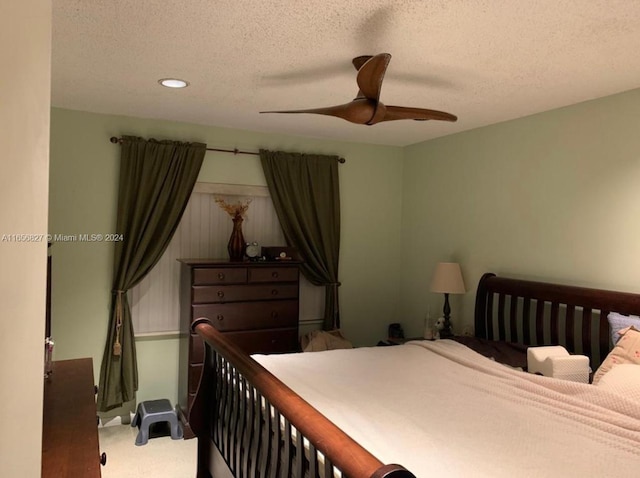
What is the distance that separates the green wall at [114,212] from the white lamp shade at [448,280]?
3.44 feet

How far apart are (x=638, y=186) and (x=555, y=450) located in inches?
73.2

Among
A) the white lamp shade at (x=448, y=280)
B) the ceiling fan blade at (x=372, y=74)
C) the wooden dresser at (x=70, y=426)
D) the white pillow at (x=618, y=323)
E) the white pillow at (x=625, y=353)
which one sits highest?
the ceiling fan blade at (x=372, y=74)

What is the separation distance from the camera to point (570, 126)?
323cm

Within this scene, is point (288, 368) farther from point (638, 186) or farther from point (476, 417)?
point (638, 186)

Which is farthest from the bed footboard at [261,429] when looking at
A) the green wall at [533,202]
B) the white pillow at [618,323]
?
the green wall at [533,202]

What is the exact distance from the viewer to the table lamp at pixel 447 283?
12.7ft

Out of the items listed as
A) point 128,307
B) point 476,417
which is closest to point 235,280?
point 128,307

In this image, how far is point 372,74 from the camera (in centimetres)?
208

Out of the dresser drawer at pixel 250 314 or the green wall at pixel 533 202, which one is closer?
the green wall at pixel 533 202

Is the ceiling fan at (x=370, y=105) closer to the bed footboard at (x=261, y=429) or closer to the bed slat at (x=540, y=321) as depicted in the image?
the bed footboard at (x=261, y=429)

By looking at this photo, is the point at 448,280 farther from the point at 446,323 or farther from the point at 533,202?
the point at 533,202

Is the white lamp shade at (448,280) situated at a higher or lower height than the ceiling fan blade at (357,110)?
lower

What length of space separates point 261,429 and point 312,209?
273 centimetres

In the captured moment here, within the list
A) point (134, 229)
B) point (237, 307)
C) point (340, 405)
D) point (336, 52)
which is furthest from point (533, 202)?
point (134, 229)
